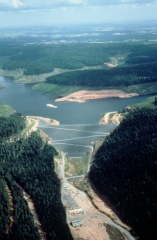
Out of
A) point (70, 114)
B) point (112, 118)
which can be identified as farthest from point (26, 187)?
point (70, 114)

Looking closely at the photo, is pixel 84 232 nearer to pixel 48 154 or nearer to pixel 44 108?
pixel 48 154

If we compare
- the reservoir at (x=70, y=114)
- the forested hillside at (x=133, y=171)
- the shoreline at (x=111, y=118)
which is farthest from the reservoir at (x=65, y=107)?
the forested hillside at (x=133, y=171)

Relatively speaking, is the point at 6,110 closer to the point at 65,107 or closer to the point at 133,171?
the point at 65,107

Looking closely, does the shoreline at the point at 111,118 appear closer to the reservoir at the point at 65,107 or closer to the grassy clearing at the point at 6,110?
the reservoir at the point at 65,107

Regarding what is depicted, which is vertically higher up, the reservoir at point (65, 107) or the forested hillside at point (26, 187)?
the reservoir at point (65, 107)

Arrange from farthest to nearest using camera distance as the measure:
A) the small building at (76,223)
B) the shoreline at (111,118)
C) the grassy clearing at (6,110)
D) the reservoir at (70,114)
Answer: the grassy clearing at (6,110)
the shoreline at (111,118)
the reservoir at (70,114)
the small building at (76,223)

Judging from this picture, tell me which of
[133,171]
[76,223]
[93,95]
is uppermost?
[93,95]
